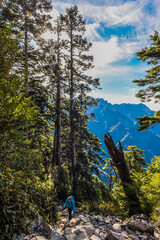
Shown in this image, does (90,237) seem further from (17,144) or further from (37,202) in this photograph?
(17,144)

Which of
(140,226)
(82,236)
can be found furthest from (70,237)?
(140,226)

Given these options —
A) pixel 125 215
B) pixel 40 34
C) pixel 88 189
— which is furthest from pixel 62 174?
pixel 40 34

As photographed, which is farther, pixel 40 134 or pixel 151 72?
pixel 40 134

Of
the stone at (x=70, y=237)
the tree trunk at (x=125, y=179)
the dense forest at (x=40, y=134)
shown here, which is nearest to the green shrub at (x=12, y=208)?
the dense forest at (x=40, y=134)

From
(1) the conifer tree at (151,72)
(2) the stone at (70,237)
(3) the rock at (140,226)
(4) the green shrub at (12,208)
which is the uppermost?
(1) the conifer tree at (151,72)

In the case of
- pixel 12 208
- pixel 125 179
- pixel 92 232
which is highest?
pixel 12 208

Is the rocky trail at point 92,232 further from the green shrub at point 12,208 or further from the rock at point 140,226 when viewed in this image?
the green shrub at point 12,208

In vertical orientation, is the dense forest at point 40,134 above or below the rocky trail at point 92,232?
above

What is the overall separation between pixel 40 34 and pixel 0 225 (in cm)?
1316

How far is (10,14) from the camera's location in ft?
30.0

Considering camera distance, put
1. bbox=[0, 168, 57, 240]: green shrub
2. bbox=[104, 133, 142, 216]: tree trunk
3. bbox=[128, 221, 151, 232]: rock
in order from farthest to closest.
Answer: bbox=[104, 133, 142, 216]: tree trunk < bbox=[128, 221, 151, 232]: rock < bbox=[0, 168, 57, 240]: green shrub

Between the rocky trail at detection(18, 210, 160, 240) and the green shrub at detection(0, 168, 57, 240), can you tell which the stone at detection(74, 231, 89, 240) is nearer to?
the rocky trail at detection(18, 210, 160, 240)

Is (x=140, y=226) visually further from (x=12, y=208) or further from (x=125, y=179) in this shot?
(x=12, y=208)

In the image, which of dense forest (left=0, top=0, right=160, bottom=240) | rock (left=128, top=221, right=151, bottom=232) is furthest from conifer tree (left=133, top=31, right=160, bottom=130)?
rock (left=128, top=221, right=151, bottom=232)
